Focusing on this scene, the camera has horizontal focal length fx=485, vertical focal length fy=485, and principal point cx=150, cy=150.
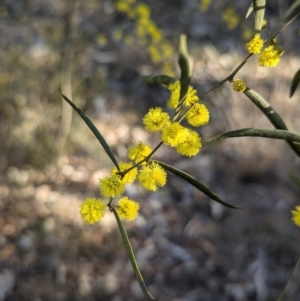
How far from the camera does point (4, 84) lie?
2756 millimetres

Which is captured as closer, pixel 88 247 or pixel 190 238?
pixel 88 247

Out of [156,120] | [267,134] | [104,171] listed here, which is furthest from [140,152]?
[104,171]

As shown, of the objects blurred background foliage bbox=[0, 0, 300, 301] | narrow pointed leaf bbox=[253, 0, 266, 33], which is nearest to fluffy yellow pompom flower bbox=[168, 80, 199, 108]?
narrow pointed leaf bbox=[253, 0, 266, 33]

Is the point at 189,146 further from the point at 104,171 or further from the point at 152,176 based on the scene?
the point at 104,171

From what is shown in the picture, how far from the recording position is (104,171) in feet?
9.39

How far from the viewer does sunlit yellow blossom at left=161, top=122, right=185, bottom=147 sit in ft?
1.92

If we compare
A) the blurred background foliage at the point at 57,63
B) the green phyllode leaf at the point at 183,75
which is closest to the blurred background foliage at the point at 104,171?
the blurred background foliage at the point at 57,63

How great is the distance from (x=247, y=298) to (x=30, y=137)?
148 centimetres

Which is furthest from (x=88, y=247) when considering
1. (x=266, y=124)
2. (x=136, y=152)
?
(x=136, y=152)

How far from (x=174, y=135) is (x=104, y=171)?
90.5 inches

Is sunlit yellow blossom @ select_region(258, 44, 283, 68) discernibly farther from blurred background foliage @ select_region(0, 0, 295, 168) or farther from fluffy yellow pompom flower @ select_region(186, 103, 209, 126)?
blurred background foliage @ select_region(0, 0, 295, 168)

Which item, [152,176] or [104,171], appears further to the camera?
[104,171]

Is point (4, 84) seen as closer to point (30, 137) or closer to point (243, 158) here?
point (30, 137)

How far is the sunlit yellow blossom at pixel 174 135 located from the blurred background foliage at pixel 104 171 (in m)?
1.57
